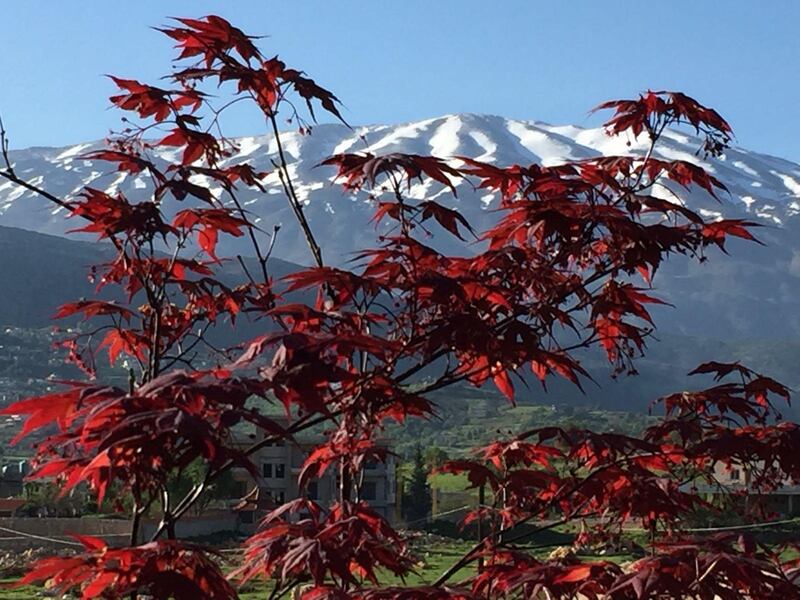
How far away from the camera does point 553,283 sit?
9.43 feet

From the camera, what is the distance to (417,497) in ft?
170

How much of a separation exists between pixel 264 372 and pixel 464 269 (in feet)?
3.03

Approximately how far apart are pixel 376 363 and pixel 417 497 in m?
49.5

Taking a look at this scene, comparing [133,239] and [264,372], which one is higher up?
[133,239]

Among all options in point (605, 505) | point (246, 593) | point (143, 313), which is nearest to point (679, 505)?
point (605, 505)

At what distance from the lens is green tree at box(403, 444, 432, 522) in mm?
51156

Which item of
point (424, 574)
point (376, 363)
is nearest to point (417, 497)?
point (424, 574)

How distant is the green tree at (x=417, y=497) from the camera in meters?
51.2

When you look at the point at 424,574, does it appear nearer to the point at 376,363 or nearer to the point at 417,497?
the point at 376,363

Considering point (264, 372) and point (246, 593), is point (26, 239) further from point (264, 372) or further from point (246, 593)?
point (264, 372)

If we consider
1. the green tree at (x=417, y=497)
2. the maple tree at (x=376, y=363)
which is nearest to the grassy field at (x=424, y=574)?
the green tree at (x=417, y=497)

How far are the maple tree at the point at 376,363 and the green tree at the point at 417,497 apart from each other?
4798 cm

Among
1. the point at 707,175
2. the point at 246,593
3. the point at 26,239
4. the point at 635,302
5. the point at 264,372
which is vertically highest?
the point at 26,239

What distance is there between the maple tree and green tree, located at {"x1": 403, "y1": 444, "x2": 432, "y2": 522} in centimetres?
4798
